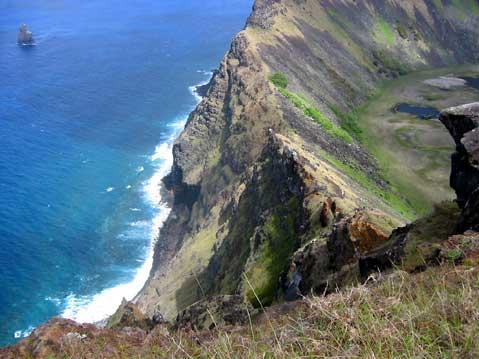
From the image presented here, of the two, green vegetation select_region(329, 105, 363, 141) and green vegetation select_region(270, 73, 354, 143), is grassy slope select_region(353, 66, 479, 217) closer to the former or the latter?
green vegetation select_region(329, 105, 363, 141)

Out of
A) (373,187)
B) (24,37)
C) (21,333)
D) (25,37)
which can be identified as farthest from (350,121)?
(24,37)

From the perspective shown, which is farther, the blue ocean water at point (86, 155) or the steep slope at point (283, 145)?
the blue ocean water at point (86, 155)

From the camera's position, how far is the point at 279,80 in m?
105

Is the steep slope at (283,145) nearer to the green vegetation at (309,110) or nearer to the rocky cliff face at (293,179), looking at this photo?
the rocky cliff face at (293,179)

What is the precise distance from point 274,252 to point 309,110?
57.0 m

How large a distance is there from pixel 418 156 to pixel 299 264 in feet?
254

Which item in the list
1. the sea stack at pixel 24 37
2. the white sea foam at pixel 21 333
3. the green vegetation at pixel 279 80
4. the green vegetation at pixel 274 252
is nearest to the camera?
the green vegetation at pixel 274 252

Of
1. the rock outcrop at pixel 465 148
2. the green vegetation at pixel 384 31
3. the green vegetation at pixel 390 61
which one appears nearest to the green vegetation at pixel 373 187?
the rock outcrop at pixel 465 148

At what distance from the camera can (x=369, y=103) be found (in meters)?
132

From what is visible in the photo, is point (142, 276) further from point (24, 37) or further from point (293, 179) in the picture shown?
point (24, 37)

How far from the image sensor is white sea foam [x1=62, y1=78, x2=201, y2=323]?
243ft

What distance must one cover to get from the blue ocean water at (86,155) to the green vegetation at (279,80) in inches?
1133

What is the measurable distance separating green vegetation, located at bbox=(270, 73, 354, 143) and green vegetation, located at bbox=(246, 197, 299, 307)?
47.8m

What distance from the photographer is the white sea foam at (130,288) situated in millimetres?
74125
